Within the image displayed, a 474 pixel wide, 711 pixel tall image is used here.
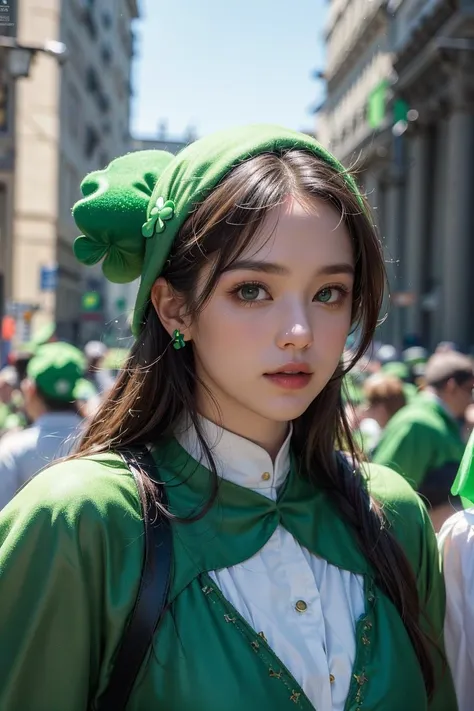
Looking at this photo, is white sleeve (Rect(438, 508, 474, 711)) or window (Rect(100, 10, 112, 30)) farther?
window (Rect(100, 10, 112, 30))

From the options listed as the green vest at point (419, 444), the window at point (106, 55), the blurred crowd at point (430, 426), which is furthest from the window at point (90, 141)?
the green vest at point (419, 444)

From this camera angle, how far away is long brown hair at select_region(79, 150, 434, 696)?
173cm

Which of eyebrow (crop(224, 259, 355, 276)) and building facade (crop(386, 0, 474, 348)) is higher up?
building facade (crop(386, 0, 474, 348))

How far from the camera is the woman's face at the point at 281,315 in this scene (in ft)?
5.57

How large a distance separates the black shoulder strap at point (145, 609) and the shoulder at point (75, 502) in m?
0.04

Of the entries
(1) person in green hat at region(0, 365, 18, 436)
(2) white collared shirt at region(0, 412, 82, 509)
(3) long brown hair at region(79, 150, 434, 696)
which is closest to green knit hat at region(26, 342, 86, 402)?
(2) white collared shirt at region(0, 412, 82, 509)

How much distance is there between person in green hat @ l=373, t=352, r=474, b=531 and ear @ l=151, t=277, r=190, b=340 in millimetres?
2427

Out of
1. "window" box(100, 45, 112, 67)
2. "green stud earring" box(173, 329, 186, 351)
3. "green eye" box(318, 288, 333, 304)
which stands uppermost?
"window" box(100, 45, 112, 67)

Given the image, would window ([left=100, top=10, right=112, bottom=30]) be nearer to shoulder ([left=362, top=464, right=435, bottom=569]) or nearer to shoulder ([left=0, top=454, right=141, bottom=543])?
shoulder ([left=362, top=464, right=435, bottom=569])

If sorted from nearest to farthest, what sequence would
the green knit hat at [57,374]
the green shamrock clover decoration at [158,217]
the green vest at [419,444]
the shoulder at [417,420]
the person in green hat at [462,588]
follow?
the green shamrock clover decoration at [158,217]
the person in green hat at [462,588]
the green knit hat at [57,374]
the green vest at [419,444]
the shoulder at [417,420]

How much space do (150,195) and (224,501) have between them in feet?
2.24

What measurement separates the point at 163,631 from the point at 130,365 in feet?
2.05

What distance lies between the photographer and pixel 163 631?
163 centimetres

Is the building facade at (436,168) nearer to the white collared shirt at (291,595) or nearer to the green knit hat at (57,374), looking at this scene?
the green knit hat at (57,374)
